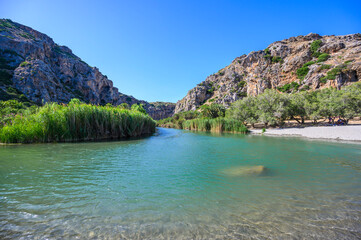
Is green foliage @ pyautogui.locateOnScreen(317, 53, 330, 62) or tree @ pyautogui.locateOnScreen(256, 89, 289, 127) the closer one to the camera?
tree @ pyautogui.locateOnScreen(256, 89, 289, 127)

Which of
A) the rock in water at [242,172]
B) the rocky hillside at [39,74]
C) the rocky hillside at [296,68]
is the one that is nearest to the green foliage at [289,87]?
the rocky hillside at [296,68]

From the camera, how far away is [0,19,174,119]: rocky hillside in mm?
66125

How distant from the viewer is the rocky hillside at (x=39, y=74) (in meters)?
66.1

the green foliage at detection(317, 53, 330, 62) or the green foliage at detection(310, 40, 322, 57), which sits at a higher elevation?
the green foliage at detection(310, 40, 322, 57)

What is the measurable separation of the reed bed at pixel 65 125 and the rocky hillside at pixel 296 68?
7247 cm

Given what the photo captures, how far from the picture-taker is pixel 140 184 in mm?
4988

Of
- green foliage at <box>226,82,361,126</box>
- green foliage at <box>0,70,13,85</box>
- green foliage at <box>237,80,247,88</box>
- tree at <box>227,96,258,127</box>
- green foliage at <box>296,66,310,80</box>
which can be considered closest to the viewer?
green foliage at <box>226,82,361,126</box>

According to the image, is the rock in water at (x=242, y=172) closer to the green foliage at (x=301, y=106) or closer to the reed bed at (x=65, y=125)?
the reed bed at (x=65, y=125)

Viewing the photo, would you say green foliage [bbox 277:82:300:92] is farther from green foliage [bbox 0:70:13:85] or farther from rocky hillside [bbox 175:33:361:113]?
green foliage [bbox 0:70:13:85]

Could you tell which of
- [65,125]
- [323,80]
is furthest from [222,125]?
[323,80]

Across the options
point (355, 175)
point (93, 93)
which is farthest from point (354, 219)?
point (93, 93)

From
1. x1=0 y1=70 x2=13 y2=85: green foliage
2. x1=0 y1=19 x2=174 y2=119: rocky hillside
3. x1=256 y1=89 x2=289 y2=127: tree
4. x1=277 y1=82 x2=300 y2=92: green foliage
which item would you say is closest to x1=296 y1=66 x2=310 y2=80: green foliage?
x1=277 y1=82 x2=300 y2=92: green foliage

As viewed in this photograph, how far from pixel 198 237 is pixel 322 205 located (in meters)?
3.27

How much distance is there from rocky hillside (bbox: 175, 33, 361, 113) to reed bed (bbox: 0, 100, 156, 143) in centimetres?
7247
